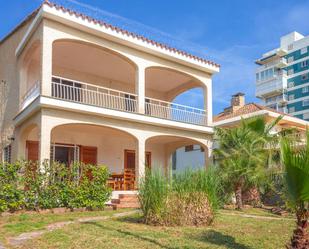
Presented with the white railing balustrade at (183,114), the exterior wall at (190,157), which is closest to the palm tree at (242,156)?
the white railing balustrade at (183,114)

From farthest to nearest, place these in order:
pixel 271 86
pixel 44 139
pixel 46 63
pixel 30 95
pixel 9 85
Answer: pixel 271 86 < pixel 9 85 < pixel 30 95 < pixel 46 63 < pixel 44 139

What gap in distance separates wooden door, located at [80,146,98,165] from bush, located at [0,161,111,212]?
4.90 m

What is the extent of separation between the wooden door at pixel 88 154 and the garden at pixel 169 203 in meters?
4.94

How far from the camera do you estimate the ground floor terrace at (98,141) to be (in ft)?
47.9

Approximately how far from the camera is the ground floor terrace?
1459 centimetres

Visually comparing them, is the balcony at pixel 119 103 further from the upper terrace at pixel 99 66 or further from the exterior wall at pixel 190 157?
the exterior wall at pixel 190 157

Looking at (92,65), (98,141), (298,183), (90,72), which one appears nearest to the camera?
(298,183)

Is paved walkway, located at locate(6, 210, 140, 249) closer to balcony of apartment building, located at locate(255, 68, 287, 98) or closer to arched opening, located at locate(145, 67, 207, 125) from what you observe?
arched opening, located at locate(145, 67, 207, 125)

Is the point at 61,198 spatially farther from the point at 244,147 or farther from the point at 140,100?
the point at 244,147

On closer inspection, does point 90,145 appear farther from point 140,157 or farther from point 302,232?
point 302,232

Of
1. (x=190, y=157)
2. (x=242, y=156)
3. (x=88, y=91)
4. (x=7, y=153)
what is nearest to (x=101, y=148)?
(x=88, y=91)

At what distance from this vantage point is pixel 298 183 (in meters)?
5.59

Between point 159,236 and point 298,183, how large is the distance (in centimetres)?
372

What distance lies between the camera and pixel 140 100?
17.3 m
